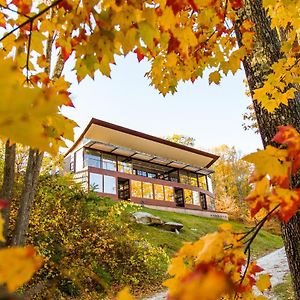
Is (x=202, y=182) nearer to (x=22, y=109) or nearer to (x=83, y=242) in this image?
(x=83, y=242)

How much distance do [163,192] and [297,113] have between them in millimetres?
23970

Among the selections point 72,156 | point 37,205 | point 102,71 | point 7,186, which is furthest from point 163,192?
point 102,71

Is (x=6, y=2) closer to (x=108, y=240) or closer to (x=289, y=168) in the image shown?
(x=289, y=168)

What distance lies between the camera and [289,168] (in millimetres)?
1374

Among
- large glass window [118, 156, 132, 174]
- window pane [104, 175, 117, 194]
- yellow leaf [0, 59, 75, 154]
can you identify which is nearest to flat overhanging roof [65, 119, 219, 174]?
large glass window [118, 156, 132, 174]

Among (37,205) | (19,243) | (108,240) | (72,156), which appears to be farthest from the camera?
(72,156)

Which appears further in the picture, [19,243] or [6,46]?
[19,243]

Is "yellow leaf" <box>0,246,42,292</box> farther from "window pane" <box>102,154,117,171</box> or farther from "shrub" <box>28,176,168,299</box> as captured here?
"window pane" <box>102,154,117,171</box>

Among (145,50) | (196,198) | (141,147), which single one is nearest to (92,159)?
Answer: (141,147)

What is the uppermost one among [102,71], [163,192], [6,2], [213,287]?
[163,192]

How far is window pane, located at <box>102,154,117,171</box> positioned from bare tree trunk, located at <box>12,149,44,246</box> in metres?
21.2

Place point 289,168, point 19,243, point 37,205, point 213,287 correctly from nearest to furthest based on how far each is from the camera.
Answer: point 213,287
point 289,168
point 19,243
point 37,205

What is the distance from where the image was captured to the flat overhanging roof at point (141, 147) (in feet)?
79.7

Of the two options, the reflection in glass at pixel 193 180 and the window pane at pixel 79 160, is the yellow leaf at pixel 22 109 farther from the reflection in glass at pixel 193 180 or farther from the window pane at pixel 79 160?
the reflection in glass at pixel 193 180
